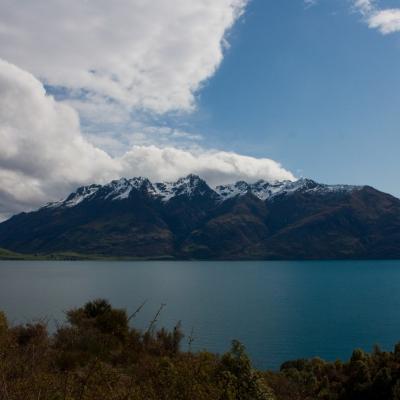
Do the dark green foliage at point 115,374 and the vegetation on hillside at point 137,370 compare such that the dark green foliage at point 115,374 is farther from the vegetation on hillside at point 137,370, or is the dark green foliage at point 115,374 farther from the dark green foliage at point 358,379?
the dark green foliage at point 358,379

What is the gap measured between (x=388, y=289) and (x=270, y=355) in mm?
132984

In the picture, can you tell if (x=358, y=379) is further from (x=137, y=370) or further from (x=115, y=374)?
(x=115, y=374)

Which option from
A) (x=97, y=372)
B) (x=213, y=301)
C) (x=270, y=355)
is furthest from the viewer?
(x=213, y=301)

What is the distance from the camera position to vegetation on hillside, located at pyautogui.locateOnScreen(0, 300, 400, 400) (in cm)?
858

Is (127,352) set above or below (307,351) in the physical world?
above

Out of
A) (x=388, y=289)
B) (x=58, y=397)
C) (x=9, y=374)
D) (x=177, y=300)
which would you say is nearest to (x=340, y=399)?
(x=9, y=374)

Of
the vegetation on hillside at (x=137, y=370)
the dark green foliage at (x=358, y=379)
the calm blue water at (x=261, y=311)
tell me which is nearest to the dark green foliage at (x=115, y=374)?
the vegetation on hillside at (x=137, y=370)

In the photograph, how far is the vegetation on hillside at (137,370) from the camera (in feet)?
28.1

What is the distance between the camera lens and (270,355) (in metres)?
77.3

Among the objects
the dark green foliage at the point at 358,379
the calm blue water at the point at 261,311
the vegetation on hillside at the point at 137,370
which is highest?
the vegetation on hillside at the point at 137,370

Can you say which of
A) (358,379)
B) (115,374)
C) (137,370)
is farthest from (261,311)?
(115,374)

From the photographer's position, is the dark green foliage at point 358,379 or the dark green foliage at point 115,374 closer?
the dark green foliage at point 115,374

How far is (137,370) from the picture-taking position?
1672cm

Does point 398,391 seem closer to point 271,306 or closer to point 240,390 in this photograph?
point 240,390
